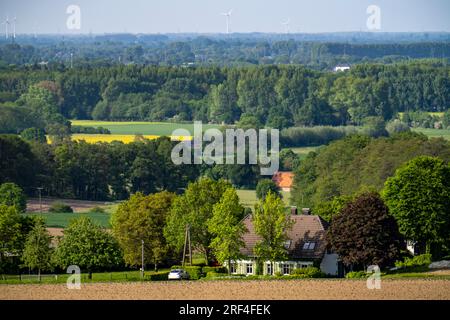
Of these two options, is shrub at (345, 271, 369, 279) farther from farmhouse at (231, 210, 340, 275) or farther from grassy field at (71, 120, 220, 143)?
grassy field at (71, 120, 220, 143)

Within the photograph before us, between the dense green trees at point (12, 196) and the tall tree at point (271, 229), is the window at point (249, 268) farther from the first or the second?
the dense green trees at point (12, 196)

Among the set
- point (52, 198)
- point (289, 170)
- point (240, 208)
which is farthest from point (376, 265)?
point (289, 170)

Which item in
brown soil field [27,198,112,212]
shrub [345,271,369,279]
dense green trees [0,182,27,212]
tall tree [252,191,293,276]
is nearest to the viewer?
shrub [345,271,369,279]

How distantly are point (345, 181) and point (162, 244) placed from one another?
101ft

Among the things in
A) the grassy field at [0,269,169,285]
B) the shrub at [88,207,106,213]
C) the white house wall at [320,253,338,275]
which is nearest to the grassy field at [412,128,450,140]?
the shrub at [88,207,106,213]

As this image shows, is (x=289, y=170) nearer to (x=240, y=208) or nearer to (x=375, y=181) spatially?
(x=375, y=181)

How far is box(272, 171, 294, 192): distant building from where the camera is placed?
350 feet

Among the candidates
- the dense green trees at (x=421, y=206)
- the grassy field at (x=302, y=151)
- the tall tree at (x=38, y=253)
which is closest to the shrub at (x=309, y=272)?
the dense green trees at (x=421, y=206)

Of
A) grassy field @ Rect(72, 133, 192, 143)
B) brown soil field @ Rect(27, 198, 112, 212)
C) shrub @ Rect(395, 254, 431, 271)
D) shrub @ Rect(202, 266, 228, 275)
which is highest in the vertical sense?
shrub @ Rect(395, 254, 431, 271)

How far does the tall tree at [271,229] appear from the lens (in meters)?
57.9

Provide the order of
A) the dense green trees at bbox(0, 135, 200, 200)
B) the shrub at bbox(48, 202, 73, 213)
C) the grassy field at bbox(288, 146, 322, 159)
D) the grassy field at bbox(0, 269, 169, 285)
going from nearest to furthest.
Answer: the grassy field at bbox(0, 269, 169, 285)
the shrub at bbox(48, 202, 73, 213)
the dense green trees at bbox(0, 135, 200, 200)
the grassy field at bbox(288, 146, 322, 159)

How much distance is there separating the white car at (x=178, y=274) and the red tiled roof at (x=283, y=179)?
166 ft

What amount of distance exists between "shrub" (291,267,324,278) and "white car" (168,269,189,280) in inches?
162
